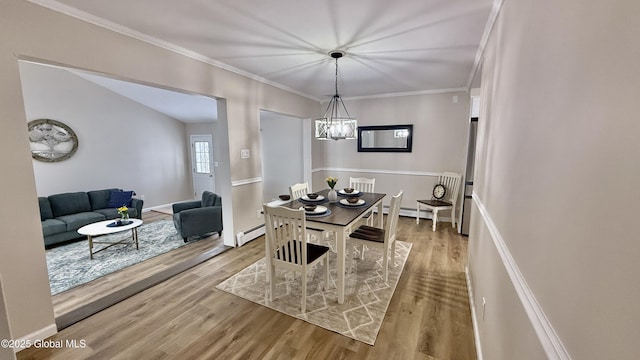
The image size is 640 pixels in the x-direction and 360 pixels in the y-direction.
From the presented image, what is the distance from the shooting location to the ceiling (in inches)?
80.9

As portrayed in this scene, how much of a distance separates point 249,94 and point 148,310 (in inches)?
118

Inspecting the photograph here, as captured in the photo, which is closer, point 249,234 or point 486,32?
point 486,32

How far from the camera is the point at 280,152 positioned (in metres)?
6.79

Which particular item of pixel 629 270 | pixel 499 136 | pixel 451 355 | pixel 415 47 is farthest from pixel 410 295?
pixel 415 47

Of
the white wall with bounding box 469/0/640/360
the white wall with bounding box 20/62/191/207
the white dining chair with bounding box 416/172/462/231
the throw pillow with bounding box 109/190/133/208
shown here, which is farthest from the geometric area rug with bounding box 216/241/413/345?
the white wall with bounding box 20/62/191/207

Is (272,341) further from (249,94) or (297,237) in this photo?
(249,94)

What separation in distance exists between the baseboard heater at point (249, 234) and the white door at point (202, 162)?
3.43 m

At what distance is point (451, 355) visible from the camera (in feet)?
6.28

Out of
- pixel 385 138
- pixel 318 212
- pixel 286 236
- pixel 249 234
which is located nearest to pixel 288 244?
pixel 286 236

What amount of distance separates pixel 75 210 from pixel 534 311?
21.1 ft

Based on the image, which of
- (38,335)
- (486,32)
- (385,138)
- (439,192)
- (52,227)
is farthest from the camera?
(385,138)

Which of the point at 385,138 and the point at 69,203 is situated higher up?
the point at 385,138

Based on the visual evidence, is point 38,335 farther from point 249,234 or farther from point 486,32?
point 486,32

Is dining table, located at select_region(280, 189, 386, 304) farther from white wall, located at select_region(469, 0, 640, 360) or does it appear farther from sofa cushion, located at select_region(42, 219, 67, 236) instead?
sofa cushion, located at select_region(42, 219, 67, 236)
